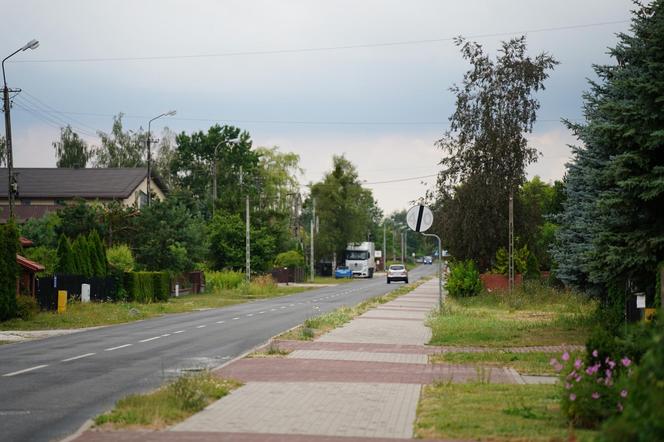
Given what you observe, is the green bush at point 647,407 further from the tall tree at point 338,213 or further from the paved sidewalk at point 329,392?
the tall tree at point 338,213

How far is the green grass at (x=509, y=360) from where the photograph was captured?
16.3 m

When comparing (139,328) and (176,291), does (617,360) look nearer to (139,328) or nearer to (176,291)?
(139,328)

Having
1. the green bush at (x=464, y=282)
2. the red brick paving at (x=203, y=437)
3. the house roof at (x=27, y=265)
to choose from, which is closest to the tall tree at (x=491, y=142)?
the green bush at (x=464, y=282)

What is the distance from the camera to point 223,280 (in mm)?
64312

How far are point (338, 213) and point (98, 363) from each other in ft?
332

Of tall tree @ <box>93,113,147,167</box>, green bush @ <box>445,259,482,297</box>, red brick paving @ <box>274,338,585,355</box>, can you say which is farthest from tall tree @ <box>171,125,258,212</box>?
red brick paving @ <box>274,338,585,355</box>

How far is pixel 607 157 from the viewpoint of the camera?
20719 mm

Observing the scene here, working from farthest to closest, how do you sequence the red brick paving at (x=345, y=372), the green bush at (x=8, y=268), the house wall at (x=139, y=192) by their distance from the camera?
the house wall at (x=139, y=192) → the green bush at (x=8, y=268) → the red brick paving at (x=345, y=372)

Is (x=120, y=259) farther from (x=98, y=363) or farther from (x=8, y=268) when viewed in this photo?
(x=98, y=363)

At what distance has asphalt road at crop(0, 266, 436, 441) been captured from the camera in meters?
11.9

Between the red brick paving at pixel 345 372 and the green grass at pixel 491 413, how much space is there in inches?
45.6

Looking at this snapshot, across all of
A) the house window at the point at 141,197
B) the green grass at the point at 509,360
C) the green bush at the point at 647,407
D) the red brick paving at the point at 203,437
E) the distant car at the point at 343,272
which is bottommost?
the distant car at the point at 343,272

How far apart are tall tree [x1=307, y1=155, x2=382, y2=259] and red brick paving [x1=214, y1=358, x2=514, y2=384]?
95.8 meters

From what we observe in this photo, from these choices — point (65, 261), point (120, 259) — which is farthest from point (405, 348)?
point (120, 259)
